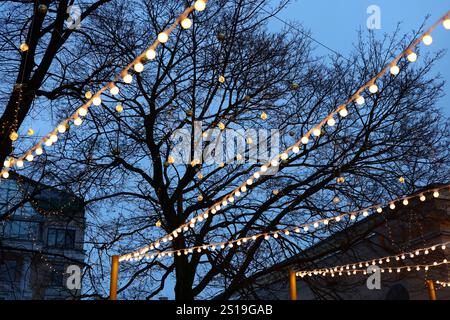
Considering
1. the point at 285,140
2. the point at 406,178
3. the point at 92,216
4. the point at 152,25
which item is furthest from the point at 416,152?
the point at 92,216

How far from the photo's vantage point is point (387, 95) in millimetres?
11000

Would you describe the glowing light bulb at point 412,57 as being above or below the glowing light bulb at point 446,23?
below

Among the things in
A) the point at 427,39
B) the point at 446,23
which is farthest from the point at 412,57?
the point at 446,23

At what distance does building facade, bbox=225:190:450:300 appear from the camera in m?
11.1

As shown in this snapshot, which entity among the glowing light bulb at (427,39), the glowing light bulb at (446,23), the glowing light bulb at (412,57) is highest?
the glowing light bulb at (446,23)

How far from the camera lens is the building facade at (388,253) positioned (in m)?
11.1

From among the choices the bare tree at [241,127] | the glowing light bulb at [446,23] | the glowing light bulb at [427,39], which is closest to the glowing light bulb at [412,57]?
the glowing light bulb at [427,39]

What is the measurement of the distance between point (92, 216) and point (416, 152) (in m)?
6.23

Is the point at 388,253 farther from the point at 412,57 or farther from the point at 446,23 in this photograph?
the point at 446,23

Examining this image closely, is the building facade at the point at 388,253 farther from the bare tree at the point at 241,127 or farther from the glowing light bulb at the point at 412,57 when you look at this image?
the glowing light bulb at the point at 412,57

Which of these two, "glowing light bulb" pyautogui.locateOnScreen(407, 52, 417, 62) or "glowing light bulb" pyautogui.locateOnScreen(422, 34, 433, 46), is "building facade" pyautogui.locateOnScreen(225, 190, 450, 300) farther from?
"glowing light bulb" pyautogui.locateOnScreen(422, 34, 433, 46)

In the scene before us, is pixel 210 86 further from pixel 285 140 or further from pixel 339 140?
pixel 339 140
